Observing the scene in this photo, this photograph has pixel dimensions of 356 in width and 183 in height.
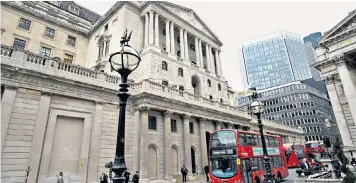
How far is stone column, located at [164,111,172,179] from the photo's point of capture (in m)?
19.1

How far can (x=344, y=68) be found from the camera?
21469 millimetres

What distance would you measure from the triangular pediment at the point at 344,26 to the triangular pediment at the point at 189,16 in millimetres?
19621

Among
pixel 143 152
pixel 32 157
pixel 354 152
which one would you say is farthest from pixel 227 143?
pixel 354 152

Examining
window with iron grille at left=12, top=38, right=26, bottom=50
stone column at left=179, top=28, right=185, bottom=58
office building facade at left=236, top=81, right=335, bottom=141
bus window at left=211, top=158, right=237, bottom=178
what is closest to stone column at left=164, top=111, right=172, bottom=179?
bus window at left=211, top=158, right=237, bottom=178

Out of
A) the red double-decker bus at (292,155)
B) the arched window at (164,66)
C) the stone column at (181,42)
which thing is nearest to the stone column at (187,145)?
the arched window at (164,66)

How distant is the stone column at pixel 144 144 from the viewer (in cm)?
1758

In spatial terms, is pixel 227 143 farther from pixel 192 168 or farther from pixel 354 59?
pixel 354 59

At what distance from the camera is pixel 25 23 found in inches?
1101

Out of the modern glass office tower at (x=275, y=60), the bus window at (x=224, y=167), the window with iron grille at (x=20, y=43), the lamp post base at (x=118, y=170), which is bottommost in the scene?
the bus window at (x=224, y=167)

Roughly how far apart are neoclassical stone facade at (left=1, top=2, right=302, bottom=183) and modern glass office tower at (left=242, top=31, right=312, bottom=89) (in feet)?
317

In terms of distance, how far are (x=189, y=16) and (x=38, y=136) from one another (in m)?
29.5

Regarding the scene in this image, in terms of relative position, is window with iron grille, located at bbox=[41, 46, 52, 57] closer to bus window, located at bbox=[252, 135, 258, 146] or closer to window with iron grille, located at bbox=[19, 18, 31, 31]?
window with iron grille, located at bbox=[19, 18, 31, 31]

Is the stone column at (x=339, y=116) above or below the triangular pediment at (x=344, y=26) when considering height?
below

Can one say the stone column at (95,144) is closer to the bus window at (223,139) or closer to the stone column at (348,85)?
the bus window at (223,139)
